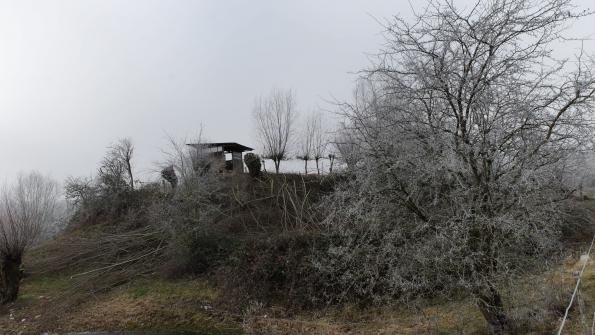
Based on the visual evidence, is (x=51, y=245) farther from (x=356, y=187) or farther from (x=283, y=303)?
(x=356, y=187)

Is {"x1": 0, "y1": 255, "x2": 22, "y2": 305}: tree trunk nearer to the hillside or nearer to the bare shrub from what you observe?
the hillside

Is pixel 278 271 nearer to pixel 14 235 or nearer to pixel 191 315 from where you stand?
pixel 191 315

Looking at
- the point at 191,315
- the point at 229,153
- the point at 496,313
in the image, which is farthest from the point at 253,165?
the point at 496,313

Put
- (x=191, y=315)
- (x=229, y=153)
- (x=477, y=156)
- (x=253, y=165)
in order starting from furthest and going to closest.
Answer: (x=229, y=153) < (x=253, y=165) < (x=191, y=315) < (x=477, y=156)

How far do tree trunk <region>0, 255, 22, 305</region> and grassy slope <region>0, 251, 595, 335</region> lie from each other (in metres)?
→ 0.40

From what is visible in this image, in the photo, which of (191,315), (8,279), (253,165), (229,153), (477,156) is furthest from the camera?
(229,153)

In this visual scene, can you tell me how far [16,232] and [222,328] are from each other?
985 centimetres

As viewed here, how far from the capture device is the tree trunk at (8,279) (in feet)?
50.3

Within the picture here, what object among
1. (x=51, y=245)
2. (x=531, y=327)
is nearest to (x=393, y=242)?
(x=531, y=327)

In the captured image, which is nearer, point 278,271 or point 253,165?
point 278,271

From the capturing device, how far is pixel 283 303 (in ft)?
42.6

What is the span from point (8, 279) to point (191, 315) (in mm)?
8031

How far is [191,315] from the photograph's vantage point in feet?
41.5

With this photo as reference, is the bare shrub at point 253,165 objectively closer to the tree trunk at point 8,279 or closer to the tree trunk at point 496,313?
the tree trunk at point 8,279
